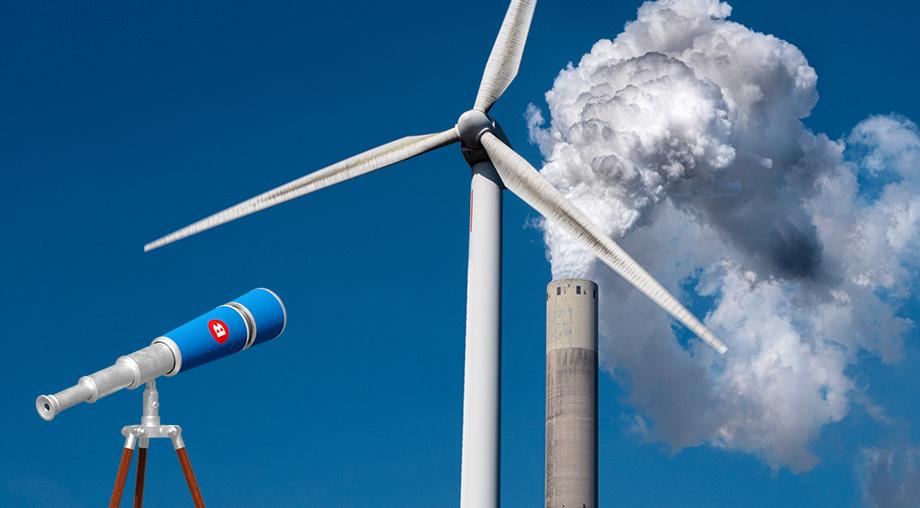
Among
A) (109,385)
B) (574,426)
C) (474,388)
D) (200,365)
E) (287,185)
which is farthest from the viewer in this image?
(574,426)

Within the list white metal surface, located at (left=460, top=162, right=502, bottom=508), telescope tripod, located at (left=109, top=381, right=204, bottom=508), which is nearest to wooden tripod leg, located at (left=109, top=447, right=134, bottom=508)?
telescope tripod, located at (left=109, top=381, right=204, bottom=508)

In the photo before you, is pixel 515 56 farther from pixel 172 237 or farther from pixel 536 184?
pixel 172 237

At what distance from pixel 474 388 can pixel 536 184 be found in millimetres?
5931

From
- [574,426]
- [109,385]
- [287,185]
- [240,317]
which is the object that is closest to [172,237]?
[287,185]

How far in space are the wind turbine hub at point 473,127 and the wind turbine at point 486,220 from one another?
3cm

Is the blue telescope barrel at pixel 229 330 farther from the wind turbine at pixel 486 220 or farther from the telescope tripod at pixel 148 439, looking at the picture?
the wind turbine at pixel 486 220

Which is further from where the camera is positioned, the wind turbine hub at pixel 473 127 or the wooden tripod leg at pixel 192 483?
the wind turbine hub at pixel 473 127

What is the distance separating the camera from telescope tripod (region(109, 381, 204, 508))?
35.6m

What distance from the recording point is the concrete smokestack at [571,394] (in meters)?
117

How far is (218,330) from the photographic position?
3709 cm

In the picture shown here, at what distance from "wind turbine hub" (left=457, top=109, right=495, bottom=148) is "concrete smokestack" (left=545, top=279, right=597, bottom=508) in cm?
7732

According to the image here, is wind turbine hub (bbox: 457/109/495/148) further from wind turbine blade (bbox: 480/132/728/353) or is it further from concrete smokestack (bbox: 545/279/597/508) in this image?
concrete smokestack (bbox: 545/279/597/508)

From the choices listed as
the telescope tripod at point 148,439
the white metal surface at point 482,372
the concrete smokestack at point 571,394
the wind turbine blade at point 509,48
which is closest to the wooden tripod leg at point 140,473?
the telescope tripod at point 148,439

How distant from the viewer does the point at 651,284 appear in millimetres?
37781
